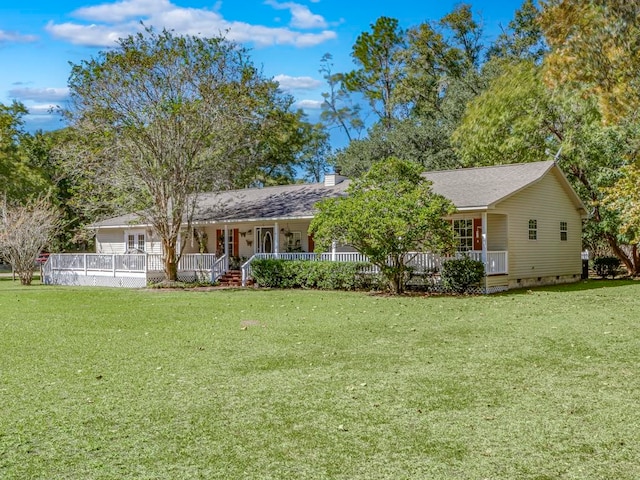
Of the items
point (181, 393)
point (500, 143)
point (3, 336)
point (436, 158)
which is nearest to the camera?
point (181, 393)

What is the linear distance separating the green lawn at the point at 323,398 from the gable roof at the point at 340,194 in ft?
26.1

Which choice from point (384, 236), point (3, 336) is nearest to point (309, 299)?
point (384, 236)

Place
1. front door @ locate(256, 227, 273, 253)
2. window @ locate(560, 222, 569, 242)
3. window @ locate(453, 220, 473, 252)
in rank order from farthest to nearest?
1. front door @ locate(256, 227, 273, 253)
2. window @ locate(560, 222, 569, 242)
3. window @ locate(453, 220, 473, 252)

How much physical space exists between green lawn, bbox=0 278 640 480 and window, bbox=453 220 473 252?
27.0ft

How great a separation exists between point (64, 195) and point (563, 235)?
1564 inches

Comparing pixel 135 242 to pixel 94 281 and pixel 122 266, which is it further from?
pixel 122 266

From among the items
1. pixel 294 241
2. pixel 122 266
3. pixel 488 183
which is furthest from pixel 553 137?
pixel 122 266

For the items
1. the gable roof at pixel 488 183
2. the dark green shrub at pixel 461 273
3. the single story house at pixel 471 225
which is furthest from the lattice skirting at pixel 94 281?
the gable roof at pixel 488 183

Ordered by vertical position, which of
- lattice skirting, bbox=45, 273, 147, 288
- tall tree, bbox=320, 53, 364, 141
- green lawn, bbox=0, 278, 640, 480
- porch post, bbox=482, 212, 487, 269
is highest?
tall tree, bbox=320, 53, 364, 141

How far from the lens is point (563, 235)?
23.6 metres

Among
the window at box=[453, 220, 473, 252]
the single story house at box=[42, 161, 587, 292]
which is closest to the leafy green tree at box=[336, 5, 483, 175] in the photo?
the single story house at box=[42, 161, 587, 292]

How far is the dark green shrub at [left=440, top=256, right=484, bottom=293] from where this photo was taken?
60.0 ft

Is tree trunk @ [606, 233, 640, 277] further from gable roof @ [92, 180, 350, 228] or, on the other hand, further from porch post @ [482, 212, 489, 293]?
gable roof @ [92, 180, 350, 228]

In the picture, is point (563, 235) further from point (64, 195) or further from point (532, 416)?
point (64, 195)
